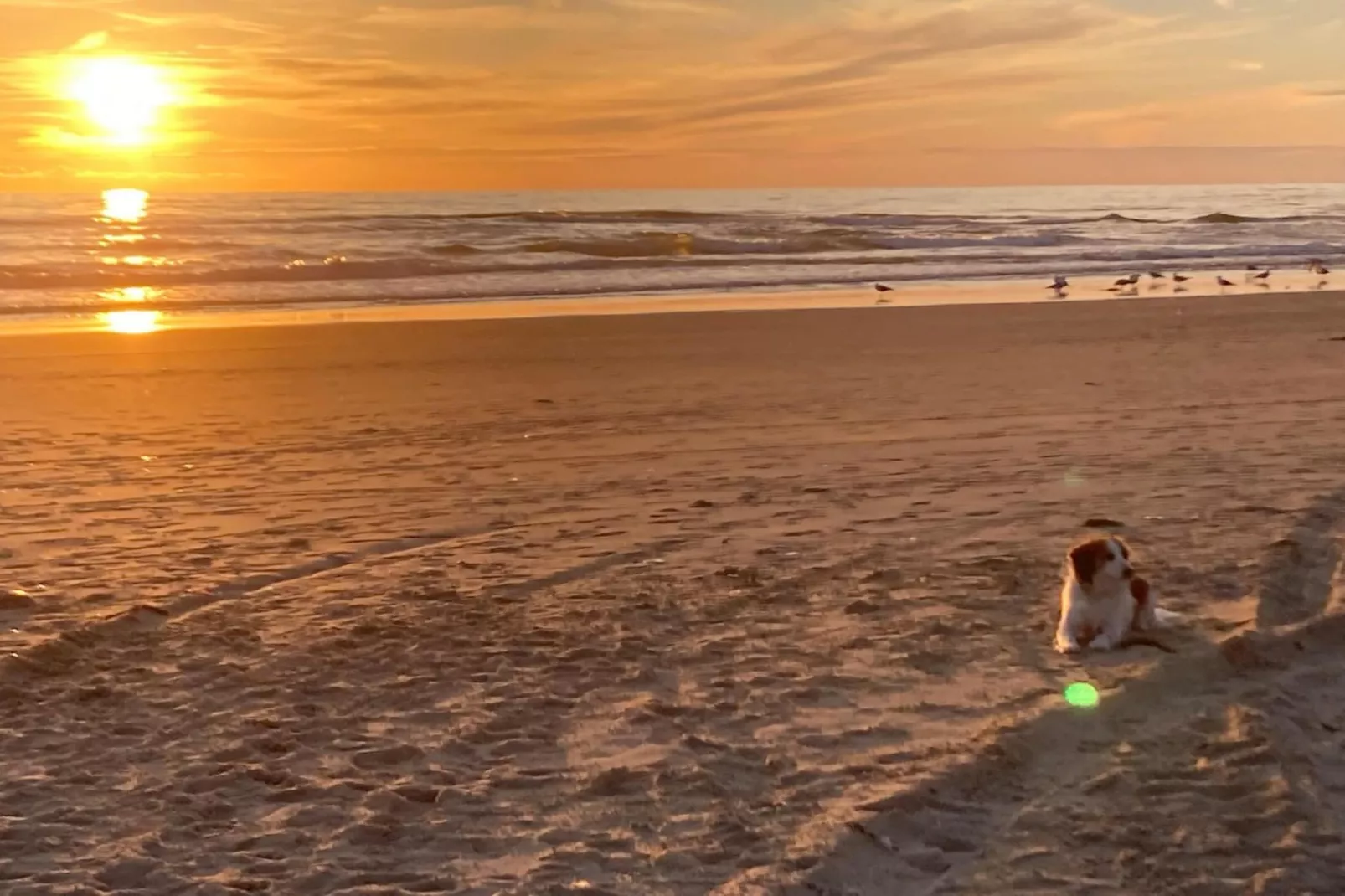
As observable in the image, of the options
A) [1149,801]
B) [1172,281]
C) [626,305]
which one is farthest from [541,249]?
[1149,801]

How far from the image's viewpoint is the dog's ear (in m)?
5.05

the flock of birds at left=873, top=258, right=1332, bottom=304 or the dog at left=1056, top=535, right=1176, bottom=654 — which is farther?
the flock of birds at left=873, top=258, right=1332, bottom=304

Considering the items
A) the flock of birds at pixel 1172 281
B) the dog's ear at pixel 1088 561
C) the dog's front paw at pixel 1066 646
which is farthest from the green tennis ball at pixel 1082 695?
the flock of birds at pixel 1172 281

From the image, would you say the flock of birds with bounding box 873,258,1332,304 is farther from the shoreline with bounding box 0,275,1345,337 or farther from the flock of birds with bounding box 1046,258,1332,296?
Result: the shoreline with bounding box 0,275,1345,337

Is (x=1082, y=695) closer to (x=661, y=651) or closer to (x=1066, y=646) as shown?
(x=1066, y=646)

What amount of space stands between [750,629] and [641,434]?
458 centimetres

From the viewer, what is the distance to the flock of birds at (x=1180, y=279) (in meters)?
23.1

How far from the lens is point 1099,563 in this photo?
5047 mm

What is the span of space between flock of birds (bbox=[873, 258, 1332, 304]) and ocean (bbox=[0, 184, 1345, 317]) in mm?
1578

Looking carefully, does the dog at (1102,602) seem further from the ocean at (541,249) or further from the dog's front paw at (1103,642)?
the ocean at (541,249)

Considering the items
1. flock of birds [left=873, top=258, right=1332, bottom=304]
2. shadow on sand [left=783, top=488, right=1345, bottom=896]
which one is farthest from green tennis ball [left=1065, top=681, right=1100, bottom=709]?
flock of birds [left=873, top=258, right=1332, bottom=304]

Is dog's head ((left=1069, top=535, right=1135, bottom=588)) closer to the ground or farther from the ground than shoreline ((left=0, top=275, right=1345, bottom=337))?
closer to the ground

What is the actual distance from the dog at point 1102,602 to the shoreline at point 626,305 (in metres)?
13.6

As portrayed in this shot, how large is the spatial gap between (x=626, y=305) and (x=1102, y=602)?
1609 cm
